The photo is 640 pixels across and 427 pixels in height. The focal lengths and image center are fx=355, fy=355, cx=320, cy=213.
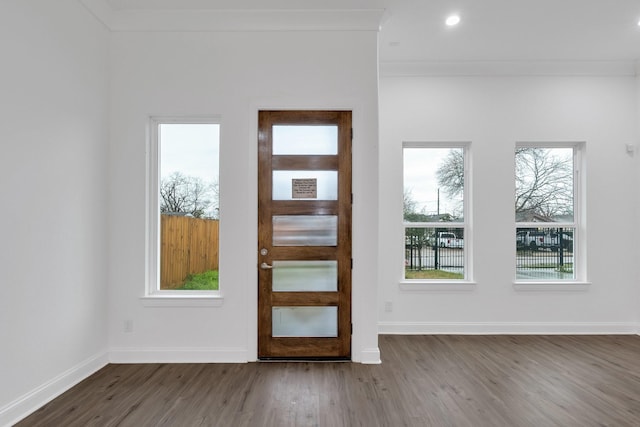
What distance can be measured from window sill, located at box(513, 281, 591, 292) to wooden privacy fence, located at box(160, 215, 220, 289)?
140 inches

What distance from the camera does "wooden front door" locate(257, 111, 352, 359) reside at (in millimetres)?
3393

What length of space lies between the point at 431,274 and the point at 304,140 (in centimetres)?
235

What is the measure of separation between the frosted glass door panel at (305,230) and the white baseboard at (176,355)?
1.12m

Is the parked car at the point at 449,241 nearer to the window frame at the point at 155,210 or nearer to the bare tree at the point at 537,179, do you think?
the bare tree at the point at 537,179

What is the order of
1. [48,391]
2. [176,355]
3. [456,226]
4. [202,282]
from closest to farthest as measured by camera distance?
[48,391] → [176,355] → [202,282] → [456,226]

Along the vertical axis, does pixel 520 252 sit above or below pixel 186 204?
below

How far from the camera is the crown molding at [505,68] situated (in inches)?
169

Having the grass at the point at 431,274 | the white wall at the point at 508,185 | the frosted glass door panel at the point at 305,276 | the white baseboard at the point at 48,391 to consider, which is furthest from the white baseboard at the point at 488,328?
the white baseboard at the point at 48,391

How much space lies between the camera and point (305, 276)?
3438mm

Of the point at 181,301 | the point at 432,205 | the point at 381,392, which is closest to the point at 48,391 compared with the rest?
the point at 181,301

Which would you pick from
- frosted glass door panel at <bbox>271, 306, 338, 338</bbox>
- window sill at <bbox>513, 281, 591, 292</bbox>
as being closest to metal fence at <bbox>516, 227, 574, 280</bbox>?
window sill at <bbox>513, 281, 591, 292</bbox>

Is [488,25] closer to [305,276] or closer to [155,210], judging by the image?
[305,276]

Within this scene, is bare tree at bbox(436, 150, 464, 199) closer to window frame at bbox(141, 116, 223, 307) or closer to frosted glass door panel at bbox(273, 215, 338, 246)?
Result: frosted glass door panel at bbox(273, 215, 338, 246)

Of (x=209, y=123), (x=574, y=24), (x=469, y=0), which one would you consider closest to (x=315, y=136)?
(x=209, y=123)
